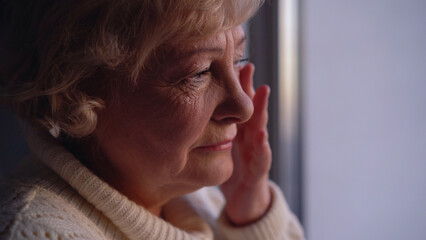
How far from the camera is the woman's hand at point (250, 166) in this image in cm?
112

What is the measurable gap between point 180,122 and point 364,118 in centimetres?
83

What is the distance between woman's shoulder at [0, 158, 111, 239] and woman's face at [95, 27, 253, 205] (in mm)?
122

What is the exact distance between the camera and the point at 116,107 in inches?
31.4

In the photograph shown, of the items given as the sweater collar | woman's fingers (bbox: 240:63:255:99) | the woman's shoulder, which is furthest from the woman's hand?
the woman's shoulder

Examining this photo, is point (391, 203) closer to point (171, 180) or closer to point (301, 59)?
point (301, 59)

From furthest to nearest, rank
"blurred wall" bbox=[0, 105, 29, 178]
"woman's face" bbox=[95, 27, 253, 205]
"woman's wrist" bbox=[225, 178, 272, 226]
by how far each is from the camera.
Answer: "woman's wrist" bbox=[225, 178, 272, 226] < "blurred wall" bbox=[0, 105, 29, 178] < "woman's face" bbox=[95, 27, 253, 205]

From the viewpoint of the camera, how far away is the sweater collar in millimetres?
797

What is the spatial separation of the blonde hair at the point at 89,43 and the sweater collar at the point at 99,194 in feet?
0.17

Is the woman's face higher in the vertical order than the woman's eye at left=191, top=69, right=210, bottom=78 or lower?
lower

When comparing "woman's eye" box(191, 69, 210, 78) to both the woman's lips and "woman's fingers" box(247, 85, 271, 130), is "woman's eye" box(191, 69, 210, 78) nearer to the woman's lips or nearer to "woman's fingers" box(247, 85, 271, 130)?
the woman's lips

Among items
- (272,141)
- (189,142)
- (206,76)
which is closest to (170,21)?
(206,76)

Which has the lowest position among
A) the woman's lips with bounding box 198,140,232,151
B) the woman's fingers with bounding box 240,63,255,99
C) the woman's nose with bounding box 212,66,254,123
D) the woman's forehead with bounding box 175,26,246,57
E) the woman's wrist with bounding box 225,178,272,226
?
the woman's wrist with bounding box 225,178,272,226

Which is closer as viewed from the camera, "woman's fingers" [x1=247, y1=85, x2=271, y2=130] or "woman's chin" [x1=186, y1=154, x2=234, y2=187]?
"woman's chin" [x1=186, y1=154, x2=234, y2=187]

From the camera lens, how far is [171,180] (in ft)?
2.83
